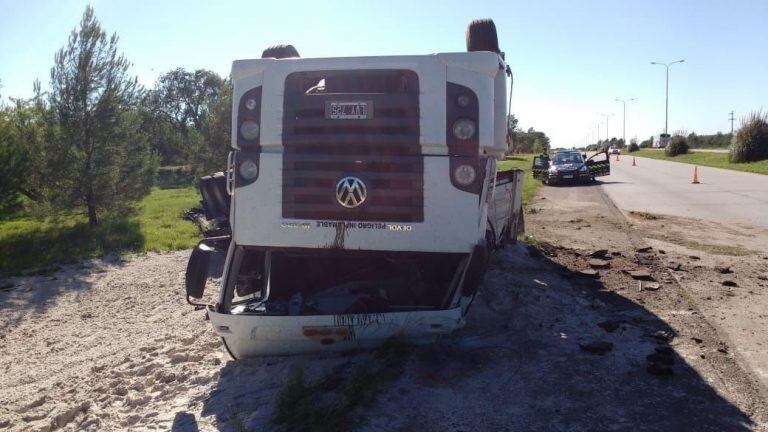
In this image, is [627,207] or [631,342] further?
[627,207]

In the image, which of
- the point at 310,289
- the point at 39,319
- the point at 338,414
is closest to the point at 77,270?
the point at 39,319

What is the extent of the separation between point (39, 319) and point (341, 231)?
4720mm

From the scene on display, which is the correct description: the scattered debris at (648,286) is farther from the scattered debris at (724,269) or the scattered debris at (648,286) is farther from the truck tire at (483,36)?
the truck tire at (483,36)

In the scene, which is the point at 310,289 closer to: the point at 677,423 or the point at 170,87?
the point at 677,423

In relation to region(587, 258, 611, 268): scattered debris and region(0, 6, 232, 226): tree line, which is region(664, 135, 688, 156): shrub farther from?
region(587, 258, 611, 268): scattered debris

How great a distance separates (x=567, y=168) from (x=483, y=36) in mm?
23094

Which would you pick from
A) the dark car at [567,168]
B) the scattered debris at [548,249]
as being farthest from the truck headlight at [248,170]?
the dark car at [567,168]

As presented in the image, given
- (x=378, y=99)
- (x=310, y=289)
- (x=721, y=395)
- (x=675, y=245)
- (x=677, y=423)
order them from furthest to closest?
(x=675, y=245) → (x=310, y=289) → (x=378, y=99) → (x=721, y=395) → (x=677, y=423)

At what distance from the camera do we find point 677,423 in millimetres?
3635

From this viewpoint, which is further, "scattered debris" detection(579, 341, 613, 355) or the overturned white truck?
"scattered debris" detection(579, 341, 613, 355)

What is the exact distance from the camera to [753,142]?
4188cm

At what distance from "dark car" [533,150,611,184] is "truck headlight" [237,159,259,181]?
74.2 feet

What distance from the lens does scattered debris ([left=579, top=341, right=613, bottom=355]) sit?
486cm

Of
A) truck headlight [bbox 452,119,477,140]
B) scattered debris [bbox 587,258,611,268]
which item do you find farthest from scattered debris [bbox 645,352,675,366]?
scattered debris [bbox 587,258,611,268]
